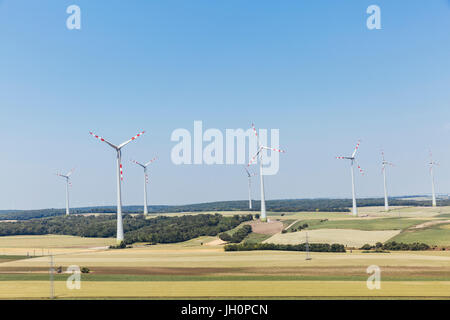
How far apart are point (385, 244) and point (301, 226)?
136 feet

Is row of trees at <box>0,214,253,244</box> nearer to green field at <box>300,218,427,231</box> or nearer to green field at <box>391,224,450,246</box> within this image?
green field at <box>300,218,427,231</box>

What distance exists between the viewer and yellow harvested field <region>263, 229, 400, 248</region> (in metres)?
102

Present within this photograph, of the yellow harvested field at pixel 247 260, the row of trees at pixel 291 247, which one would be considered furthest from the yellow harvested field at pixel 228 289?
the row of trees at pixel 291 247

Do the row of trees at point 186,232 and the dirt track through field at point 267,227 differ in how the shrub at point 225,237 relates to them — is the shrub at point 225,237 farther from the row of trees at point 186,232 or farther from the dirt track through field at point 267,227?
the dirt track through field at point 267,227

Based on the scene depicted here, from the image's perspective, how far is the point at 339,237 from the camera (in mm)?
108375

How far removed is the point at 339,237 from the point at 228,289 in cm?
6559

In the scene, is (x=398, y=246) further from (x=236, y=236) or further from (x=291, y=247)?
(x=236, y=236)

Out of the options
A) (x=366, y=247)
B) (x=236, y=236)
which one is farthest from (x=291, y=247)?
(x=236, y=236)

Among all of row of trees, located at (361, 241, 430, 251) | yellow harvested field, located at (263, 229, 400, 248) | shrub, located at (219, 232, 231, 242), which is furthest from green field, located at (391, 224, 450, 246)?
shrub, located at (219, 232, 231, 242)

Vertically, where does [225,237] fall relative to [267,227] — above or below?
below

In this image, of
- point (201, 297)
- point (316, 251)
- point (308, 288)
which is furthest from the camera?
point (316, 251)
